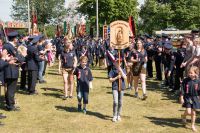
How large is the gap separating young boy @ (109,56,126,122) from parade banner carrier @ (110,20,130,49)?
2.07 ft

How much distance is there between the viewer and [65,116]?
11.2 metres

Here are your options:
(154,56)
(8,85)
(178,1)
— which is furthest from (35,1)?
(8,85)

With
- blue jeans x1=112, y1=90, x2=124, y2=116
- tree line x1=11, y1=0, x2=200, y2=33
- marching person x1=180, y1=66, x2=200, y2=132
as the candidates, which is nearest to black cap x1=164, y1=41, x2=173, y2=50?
blue jeans x1=112, y1=90, x2=124, y2=116

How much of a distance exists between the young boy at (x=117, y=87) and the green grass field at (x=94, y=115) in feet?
0.96

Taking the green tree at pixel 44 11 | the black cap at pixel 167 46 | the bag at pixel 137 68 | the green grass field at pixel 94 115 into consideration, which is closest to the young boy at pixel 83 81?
the green grass field at pixel 94 115

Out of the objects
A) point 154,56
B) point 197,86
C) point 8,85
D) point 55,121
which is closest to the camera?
point 197,86

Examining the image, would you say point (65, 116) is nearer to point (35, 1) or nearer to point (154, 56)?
point (154, 56)

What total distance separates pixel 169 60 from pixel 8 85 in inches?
266

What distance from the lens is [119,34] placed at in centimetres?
1102

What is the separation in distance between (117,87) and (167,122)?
1665 millimetres

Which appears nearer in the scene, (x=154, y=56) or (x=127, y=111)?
(x=127, y=111)

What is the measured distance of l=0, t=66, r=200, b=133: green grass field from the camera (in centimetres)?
993

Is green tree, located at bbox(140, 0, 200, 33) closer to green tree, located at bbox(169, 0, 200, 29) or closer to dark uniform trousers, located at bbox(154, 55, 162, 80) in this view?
green tree, located at bbox(169, 0, 200, 29)

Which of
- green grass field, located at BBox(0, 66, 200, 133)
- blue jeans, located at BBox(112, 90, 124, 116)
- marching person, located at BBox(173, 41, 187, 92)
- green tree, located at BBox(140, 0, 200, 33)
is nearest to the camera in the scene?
green grass field, located at BBox(0, 66, 200, 133)
